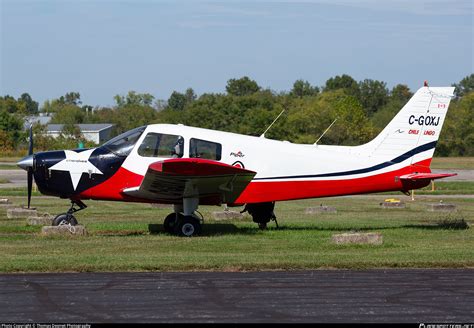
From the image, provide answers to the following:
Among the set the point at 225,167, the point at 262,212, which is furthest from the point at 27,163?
the point at 262,212

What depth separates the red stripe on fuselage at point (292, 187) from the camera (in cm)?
1931

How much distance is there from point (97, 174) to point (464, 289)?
9526 mm

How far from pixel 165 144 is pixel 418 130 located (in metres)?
5.86

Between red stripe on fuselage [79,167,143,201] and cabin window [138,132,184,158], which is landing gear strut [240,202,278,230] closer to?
cabin window [138,132,184,158]

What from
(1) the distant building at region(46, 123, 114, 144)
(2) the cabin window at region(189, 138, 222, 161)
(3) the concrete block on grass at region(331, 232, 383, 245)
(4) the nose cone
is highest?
(1) the distant building at region(46, 123, 114, 144)

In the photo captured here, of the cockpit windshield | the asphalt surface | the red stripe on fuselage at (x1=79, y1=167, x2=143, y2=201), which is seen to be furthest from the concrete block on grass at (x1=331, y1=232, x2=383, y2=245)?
the cockpit windshield

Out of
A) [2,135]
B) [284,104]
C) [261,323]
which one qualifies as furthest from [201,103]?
[261,323]

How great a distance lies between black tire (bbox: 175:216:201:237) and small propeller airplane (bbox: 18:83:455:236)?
0.8 inches

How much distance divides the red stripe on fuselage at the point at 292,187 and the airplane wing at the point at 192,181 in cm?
25

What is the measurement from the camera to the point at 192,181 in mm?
18781

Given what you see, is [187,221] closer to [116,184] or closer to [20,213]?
[116,184]

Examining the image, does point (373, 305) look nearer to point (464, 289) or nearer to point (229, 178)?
point (464, 289)

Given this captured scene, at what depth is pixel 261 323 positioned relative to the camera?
31.3 ft

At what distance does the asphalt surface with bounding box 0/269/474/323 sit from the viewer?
32.6ft
